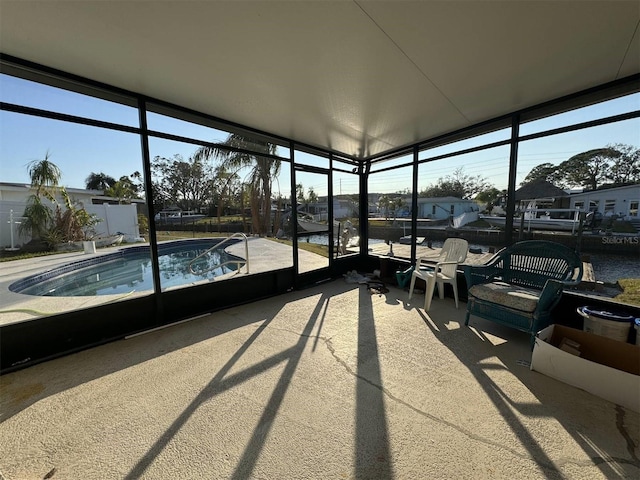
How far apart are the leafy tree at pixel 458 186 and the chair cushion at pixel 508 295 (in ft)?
4.83

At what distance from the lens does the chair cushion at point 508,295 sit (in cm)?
231

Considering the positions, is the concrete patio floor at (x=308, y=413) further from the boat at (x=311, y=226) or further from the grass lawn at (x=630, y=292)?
the boat at (x=311, y=226)

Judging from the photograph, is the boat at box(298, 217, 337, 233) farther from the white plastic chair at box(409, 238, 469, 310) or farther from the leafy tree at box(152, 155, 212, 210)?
the leafy tree at box(152, 155, 212, 210)

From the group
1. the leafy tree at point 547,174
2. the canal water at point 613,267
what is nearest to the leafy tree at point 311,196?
the leafy tree at point 547,174

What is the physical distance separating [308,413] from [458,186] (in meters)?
3.70

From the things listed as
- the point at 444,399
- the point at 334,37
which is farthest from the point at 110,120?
the point at 444,399

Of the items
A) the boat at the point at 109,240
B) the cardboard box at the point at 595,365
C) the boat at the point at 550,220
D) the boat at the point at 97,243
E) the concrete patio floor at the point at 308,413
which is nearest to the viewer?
the concrete patio floor at the point at 308,413

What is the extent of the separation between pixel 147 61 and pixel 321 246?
140 inches

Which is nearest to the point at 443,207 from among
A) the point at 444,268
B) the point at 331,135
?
the point at 444,268

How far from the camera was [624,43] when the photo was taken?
1.71 meters

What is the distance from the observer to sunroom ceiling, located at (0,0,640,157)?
1.38 meters

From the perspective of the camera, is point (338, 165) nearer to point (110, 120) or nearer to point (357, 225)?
point (357, 225)

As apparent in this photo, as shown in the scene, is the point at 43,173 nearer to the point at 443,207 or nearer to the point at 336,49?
the point at 336,49

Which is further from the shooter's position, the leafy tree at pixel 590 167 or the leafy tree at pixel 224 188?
the leafy tree at pixel 224 188
